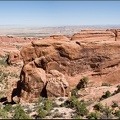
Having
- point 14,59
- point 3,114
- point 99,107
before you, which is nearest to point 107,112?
point 99,107

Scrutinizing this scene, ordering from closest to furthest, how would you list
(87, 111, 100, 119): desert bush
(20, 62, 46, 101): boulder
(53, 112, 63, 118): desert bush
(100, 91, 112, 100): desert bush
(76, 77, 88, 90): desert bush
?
1. (87, 111, 100, 119): desert bush
2. (53, 112, 63, 118): desert bush
3. (100, 91, 112, 100): desert bush
4. (20, 62, 46, 101): boulder
5. (76, 77, 88, 90): desert bush

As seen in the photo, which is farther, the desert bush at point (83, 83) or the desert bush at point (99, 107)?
the desert bush at point (83, 83)

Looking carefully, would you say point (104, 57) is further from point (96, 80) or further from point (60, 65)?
point (60, 65)

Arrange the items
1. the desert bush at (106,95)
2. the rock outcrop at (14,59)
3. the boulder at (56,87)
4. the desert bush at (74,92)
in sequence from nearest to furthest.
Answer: the desert bush at (106,95) → the boulder at (56,87) → the desert bush at (74,92) → the rock outcrop at (14,59)

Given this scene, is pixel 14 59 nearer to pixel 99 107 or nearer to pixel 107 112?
pixel 99 107

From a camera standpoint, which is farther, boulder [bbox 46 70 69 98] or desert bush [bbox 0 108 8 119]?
boulder [bbox 46 70 69 98]

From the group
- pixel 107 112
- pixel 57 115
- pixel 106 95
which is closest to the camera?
pixel 107 112

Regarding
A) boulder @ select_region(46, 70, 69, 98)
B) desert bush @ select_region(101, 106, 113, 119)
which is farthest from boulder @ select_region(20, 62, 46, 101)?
desert bush @ select_region(101, 106, 113, 119)

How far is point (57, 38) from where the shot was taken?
31.6 meters

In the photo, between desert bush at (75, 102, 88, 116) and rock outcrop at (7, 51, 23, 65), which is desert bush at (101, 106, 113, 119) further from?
rock outcrop at (7, 51, 23, 65)

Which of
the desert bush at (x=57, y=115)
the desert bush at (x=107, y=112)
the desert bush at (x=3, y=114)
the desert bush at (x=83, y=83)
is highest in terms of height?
the desert bush at (x=83, y=83)

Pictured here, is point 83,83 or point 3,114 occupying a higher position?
point 83,83

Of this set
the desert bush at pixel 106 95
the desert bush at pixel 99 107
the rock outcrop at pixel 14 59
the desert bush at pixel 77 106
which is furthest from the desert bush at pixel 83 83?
the rock outcrop at pixel 14 59

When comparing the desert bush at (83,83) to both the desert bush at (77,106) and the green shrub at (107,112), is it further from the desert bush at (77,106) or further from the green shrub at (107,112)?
the green shrub at (107,112)
